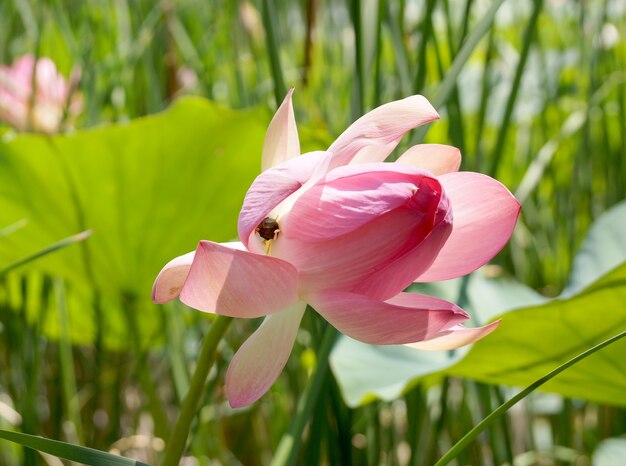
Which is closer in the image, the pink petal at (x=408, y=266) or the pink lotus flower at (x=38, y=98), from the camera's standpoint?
the pink petal at (x=408, y=266)

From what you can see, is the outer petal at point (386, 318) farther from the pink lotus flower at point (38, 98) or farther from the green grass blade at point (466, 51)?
the pink lotus flower at point (38, 98)

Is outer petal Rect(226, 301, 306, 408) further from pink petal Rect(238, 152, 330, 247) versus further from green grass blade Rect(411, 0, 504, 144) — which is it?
green grass blade Rect(411, 0, 504, 144)

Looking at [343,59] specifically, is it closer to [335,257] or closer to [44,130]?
[44,130]

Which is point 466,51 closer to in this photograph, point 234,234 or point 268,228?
point 268,228

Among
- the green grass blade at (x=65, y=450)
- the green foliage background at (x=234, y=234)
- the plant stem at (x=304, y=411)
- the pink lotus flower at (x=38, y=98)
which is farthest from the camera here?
the pink lotus flower at (x=38, y=98)

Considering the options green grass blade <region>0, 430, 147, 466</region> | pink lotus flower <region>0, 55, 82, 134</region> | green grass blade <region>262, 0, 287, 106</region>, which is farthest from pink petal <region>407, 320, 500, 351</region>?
pink lotus flower <region>0, 55, 82, 134</region>

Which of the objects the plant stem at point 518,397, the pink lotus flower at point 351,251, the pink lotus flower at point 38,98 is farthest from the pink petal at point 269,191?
the pink lotus flower at point 38,98

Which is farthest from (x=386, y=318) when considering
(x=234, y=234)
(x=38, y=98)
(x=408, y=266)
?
(x=38, y=98)

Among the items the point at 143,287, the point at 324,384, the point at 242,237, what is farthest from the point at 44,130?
the point at 242,237
